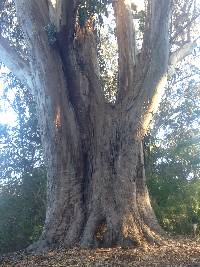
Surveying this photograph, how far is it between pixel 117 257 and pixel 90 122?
303 cm

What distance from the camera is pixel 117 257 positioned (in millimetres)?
6492

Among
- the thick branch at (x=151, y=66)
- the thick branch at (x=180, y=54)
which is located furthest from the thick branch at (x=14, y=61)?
the thick branch at (x=180, y=54)

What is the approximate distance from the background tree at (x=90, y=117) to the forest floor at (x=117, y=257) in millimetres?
487

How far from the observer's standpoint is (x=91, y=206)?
26.3 ft

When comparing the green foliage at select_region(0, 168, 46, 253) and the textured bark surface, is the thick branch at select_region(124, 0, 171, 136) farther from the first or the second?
the green foliage at select_region(0, 168, 46, 253)

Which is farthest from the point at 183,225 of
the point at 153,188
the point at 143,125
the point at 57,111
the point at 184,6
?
the point at 184,6

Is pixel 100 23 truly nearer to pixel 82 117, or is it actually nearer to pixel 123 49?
pixel 123 49

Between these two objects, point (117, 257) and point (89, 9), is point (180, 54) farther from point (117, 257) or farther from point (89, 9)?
point (117, 257)

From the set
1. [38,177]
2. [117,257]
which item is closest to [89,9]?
[117,257]

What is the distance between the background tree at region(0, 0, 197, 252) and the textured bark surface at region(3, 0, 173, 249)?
0.02 metres

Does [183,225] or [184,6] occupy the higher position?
[184,6]

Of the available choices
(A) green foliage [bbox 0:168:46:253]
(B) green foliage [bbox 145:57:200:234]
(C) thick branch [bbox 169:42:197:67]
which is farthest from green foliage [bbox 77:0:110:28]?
(A) green foliage [bbox 0:168:46:253]

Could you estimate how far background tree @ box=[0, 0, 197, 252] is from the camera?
26.0ft

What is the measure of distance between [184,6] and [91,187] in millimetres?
6597
